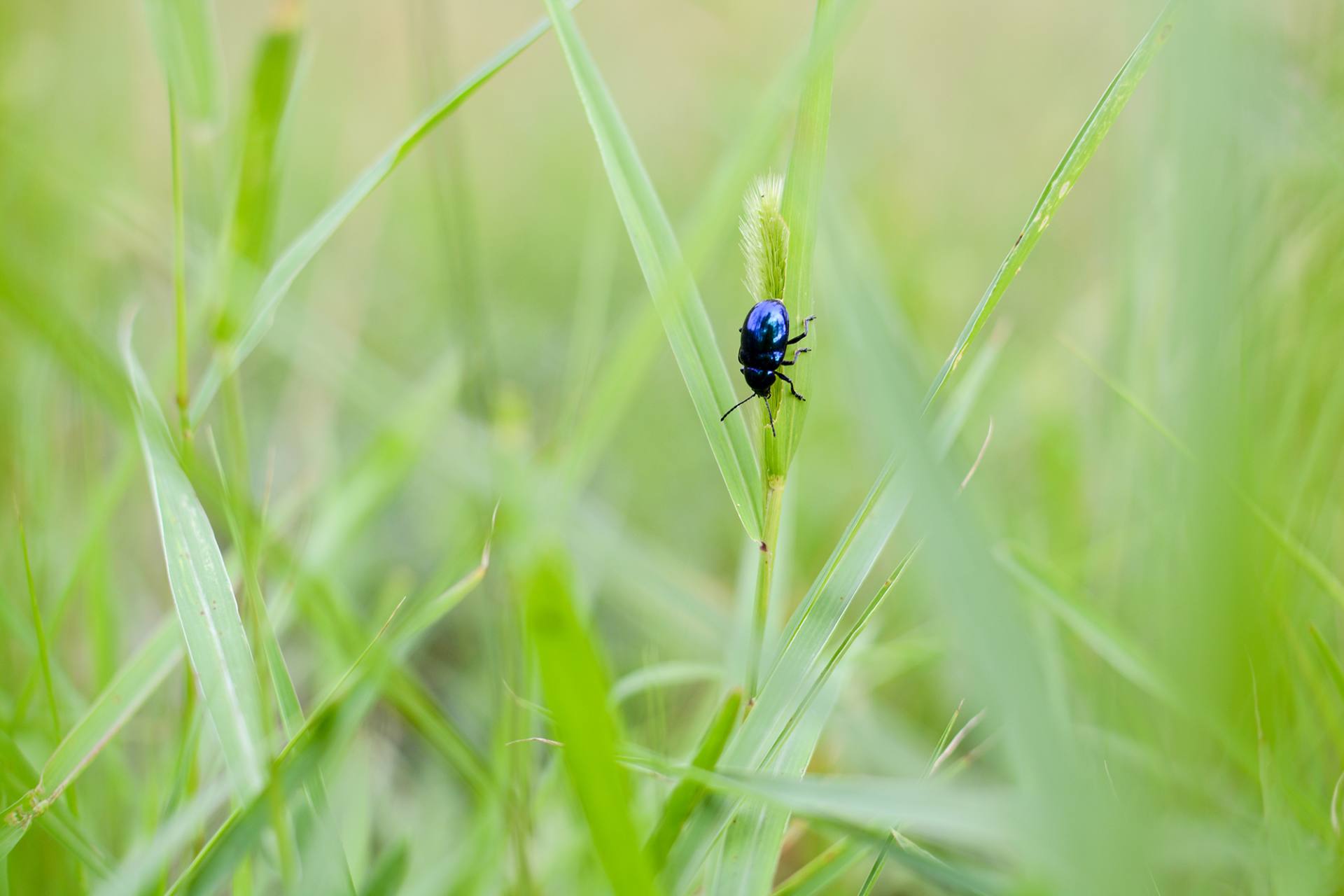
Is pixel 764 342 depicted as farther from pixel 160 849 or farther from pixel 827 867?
pixel 160 849

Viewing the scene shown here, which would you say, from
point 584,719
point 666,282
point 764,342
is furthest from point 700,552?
point 584,719

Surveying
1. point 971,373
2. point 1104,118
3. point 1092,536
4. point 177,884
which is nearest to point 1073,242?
point 1092,536

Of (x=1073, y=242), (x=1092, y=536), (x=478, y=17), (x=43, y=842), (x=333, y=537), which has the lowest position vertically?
(x=43, y=842)

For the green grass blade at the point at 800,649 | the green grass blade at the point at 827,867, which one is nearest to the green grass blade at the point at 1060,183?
the green grass blade at the point at 800,649

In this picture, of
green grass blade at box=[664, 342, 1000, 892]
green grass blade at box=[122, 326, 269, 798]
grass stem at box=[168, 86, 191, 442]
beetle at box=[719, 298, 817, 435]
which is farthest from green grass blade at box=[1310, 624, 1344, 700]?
grass stem at box=[168, 86, 191, 442]

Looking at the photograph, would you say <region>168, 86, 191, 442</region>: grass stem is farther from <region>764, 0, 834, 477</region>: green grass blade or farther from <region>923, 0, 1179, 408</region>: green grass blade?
<region>923, 0, 1179, 408</region>: green grass blade

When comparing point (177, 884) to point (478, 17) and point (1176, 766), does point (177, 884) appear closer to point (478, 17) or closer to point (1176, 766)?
point (1176, 766)
